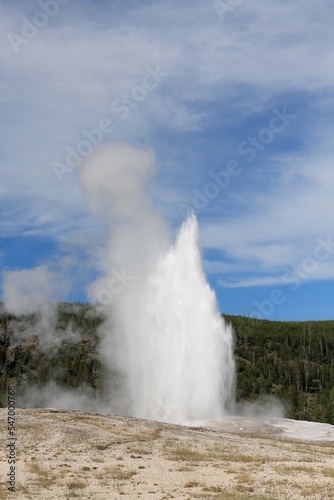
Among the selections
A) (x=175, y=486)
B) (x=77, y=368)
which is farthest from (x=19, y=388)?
(x=175, y=486)

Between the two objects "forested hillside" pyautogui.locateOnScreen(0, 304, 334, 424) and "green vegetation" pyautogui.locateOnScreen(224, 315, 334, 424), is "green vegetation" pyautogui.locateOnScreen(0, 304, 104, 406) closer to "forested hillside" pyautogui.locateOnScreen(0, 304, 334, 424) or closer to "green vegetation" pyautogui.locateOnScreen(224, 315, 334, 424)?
"forested hillside" pyautogui.locateOnScreen(0, 304, 334, 424)

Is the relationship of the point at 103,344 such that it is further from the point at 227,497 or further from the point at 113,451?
the point at 227,497

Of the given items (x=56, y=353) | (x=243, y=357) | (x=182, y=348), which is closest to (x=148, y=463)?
(x=182, y=348)

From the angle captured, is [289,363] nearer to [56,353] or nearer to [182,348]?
[56,353]

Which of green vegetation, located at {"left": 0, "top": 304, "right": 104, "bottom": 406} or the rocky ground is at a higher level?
green vegetation, located at {"left": 0, "top": 304, "right": 104, "bottom": 406}

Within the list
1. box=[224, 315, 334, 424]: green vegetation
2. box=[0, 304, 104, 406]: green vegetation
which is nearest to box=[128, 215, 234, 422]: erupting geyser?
box=[224, 315, 334, 424]: green vegetation

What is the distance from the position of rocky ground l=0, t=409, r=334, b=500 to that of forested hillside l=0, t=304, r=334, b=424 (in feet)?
190

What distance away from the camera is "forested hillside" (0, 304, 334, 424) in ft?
388

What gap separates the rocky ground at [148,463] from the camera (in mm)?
20812

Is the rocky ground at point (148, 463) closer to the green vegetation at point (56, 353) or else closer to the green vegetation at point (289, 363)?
the green vegetation at point (289, 363)

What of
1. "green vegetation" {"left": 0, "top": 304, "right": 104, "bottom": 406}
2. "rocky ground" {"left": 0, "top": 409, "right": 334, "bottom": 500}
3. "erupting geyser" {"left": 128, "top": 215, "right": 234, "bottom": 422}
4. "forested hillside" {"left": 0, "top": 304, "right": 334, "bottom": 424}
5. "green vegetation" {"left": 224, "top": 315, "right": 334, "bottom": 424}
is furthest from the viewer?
"green vegetation" {"left": 0, "top": 304, "right": 104, "bottom": 406}

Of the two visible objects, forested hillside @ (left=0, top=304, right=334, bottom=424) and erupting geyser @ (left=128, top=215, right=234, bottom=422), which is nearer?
erupting geyser @ (left=128, top=215, right=234, bottom=422)

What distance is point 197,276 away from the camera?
2451 inches

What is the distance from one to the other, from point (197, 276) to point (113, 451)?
112 feet
